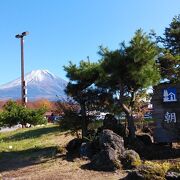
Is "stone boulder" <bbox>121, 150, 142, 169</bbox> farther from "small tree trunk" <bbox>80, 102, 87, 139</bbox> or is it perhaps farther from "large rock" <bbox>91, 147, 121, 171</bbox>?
"small tree trunk" <bbox>80, 102, 87, 139</bbox>

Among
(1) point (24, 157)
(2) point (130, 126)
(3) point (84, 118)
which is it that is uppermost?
(3) point (84, 118)

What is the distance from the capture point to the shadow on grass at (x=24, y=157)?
1261 cm

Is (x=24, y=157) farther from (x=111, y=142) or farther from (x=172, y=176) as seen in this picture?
(x=172, y=176)

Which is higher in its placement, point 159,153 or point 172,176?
point 159,153

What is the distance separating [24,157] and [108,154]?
14.8 ft

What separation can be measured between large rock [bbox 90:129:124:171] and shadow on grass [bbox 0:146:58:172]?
8.16ft

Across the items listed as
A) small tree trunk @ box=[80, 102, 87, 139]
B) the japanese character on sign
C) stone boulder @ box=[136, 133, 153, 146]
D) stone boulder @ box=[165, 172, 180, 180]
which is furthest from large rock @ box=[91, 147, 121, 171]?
small tree trunk @ box=[80, 102, 87, 139]

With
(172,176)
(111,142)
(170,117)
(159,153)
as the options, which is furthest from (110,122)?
(172,176)

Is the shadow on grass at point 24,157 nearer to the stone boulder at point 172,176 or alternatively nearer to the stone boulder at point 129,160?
the stone boulder at point 129,160

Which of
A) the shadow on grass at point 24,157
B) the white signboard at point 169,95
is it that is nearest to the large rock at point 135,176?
the shadow on grass at point 24,157

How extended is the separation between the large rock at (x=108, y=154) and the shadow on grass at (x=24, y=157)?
249 centimetres

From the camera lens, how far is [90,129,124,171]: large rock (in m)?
10.4

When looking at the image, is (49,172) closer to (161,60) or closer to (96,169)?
(96,169)

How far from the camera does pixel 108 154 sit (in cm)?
1051
